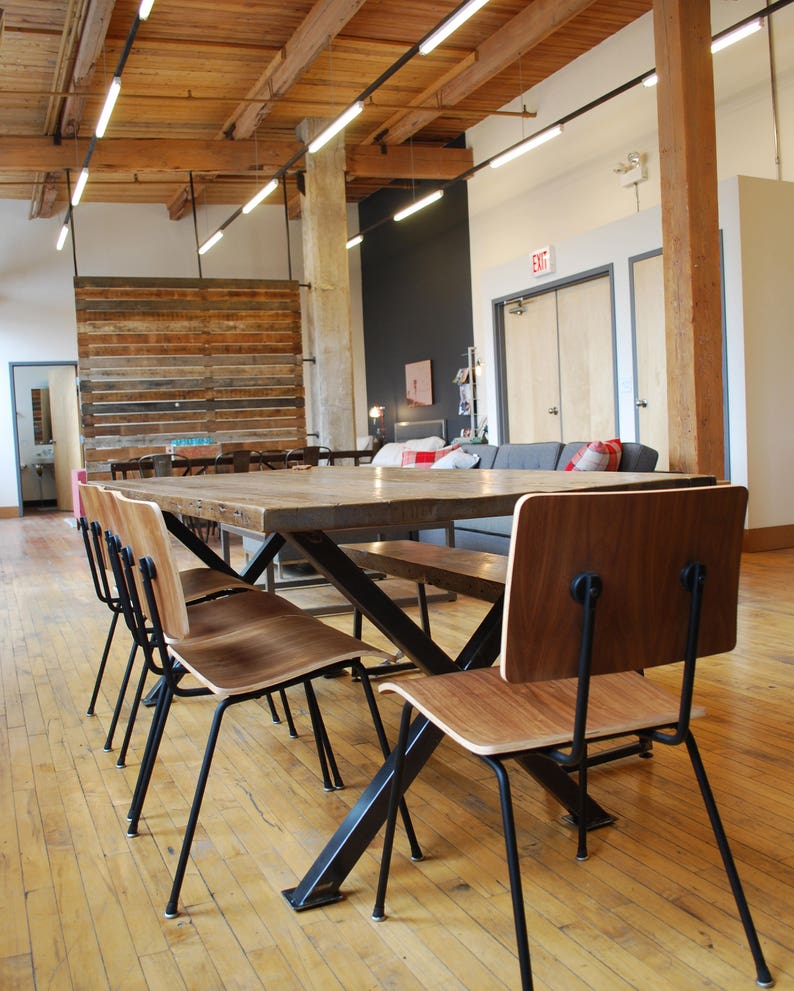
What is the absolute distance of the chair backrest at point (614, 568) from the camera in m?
1.33

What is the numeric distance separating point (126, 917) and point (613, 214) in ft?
28.2

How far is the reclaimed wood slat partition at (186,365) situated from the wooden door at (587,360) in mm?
3517

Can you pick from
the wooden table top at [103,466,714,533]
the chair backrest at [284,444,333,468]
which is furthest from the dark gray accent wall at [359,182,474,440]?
the wooden table top at [103,466,714,533]

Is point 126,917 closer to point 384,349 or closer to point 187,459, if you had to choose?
point 187,459

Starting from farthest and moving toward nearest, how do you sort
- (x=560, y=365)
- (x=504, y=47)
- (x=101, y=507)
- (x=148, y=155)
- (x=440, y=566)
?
(x=148, y=155)
(x=560, y=365)
(x=504, y=47)
(x=440, y=566)
(x=101, y=507)

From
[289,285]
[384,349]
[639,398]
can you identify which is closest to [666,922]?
[639,398]

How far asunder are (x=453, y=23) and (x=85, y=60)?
3.76m

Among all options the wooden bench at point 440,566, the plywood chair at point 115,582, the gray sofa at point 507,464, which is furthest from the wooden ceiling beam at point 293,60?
the plywood chair at point 115,582

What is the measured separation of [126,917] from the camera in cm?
177

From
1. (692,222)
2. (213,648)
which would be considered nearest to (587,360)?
(692,222)

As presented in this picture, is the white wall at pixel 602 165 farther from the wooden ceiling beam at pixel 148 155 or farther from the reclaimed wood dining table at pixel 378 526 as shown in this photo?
the reclaimed wood dining table at pixel 378 526

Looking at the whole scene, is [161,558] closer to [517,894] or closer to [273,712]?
[517,894]

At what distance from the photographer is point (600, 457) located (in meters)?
5.35

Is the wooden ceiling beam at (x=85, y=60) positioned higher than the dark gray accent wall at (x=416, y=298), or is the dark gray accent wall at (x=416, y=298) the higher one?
the wooden ceiling beam at (x=85, y=60)
